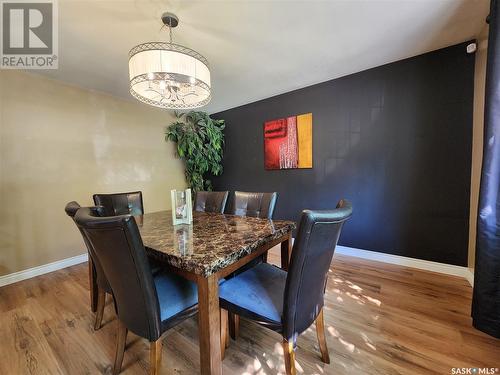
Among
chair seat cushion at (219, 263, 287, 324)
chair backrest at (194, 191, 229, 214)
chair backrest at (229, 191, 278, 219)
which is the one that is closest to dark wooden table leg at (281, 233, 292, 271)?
chair seat cushion at (219, 263, 287, 324)

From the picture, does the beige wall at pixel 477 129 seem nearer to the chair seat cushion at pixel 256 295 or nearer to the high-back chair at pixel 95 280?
the chair seat cushion at pixel 256 295

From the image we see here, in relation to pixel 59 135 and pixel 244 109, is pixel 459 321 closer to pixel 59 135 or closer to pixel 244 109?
pixel 244 109

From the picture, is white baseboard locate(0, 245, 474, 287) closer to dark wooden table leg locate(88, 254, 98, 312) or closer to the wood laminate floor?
the wood laminate floor

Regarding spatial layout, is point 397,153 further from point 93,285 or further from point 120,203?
point 93,285

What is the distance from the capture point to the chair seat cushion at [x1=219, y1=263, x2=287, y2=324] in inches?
37.9

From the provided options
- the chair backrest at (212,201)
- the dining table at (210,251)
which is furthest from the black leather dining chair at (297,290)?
the chair backrest at (212,201)

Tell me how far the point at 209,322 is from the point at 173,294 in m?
0.37

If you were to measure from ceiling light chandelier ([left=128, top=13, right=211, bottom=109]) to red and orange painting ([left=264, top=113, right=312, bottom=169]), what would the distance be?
1591 mm

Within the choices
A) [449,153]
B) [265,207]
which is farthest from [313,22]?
[449,153]

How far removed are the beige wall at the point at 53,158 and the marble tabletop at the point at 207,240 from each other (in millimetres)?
1842

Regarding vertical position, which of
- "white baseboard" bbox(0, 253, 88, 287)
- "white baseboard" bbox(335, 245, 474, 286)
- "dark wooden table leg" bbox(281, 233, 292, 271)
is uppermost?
"dark wooden table leg" bbox(281, 233, 292, 271)

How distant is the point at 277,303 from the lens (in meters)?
1.00

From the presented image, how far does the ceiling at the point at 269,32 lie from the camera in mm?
1503

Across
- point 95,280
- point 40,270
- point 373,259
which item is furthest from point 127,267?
point 373,259
